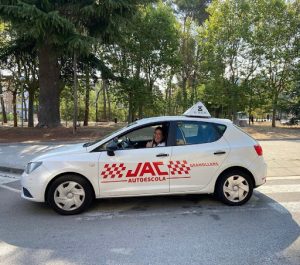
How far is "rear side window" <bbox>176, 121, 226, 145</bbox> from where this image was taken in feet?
19.4

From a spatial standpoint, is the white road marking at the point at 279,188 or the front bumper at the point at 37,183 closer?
the front bumper at the point at 37,183

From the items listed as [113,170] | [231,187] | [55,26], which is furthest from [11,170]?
[55,26]

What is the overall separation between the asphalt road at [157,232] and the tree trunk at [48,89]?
1586cm

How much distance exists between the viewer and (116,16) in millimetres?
19531

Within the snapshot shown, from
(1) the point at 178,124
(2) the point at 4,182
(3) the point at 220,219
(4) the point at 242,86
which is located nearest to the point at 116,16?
(4) the point at 242,86

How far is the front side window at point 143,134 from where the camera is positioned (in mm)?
5820

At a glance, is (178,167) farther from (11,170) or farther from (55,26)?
(55,26)

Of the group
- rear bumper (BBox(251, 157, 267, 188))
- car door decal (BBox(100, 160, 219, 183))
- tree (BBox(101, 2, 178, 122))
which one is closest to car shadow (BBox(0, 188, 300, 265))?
rear bumper (BBox(251, 157, 267, 188))

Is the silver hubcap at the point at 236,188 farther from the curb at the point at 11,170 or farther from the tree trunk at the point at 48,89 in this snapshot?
the tree trunk at the point at 48,89

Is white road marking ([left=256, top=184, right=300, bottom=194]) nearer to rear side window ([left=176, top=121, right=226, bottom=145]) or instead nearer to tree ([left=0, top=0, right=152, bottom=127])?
rear side window ([left=176, top=121, right=226, bottom=145])

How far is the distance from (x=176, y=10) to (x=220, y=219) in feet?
110

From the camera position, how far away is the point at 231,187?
5984mm

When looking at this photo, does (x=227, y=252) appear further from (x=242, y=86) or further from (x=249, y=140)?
(x=242, y=86)

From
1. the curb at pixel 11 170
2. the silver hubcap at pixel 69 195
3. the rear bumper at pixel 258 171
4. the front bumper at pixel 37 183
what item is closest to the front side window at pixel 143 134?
the silver hubcap at pixel 69 195
